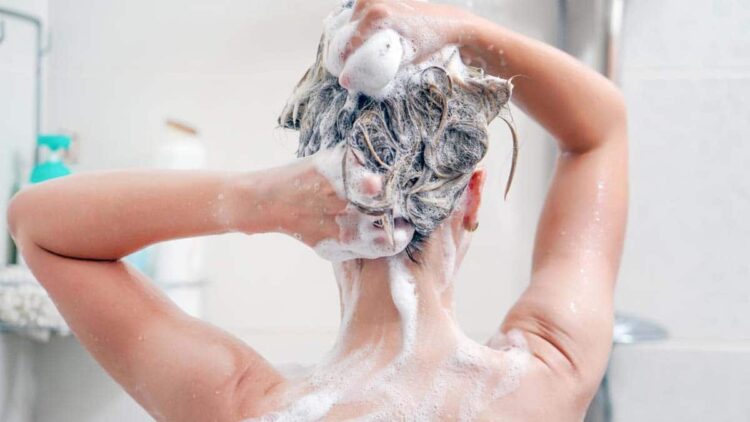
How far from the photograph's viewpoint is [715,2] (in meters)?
1.67

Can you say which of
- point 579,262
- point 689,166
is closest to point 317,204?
point 579,262

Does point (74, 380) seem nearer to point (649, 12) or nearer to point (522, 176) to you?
point (522, 176)

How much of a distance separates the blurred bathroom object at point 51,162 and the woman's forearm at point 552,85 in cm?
101

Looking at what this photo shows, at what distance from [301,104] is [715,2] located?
1148mm

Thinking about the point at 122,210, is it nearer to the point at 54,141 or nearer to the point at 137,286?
the point at 137,286

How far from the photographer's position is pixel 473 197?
2.94 feet

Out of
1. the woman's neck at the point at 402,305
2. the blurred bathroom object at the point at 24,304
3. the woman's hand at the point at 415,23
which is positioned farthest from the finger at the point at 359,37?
the blurred bathroom object at the point at 24,304

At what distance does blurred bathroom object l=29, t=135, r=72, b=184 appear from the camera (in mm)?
1609

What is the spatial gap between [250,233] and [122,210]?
0.46ft

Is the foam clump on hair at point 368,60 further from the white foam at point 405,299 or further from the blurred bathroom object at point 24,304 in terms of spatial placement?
the blurred bathroom object at point 24,304

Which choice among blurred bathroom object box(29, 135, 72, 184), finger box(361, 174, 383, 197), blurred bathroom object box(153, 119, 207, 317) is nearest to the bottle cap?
blurred bathroom object box(29, 135, 72, 184)

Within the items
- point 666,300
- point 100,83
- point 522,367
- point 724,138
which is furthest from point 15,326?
point 724,138

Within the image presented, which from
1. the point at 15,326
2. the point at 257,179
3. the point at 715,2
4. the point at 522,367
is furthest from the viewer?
the point at 715,2

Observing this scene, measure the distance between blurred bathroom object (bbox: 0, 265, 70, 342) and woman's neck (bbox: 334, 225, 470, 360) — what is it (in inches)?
34.0
